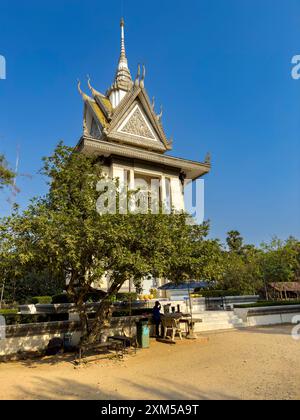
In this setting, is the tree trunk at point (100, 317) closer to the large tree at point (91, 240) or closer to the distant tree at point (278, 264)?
the large tree at point (91, 240)

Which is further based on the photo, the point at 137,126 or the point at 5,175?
the point at 137,126

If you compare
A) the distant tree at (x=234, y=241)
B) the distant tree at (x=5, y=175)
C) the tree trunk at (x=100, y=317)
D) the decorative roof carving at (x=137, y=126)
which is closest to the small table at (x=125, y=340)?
the tree trunk at (x=100, y=317)

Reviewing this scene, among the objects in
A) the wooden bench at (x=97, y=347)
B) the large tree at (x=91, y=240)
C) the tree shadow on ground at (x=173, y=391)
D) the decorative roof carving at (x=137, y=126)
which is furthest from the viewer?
the decorative roof carving at (x=137, y=126)

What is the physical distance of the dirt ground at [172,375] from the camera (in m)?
6.02

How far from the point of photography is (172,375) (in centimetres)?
727

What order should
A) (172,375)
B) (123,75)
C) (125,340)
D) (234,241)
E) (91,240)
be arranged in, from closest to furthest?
(172,375) < (91,240) < (125,340) < (123,75) < (234,241)

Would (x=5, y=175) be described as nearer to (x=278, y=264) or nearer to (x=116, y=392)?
(x=116, y=392)

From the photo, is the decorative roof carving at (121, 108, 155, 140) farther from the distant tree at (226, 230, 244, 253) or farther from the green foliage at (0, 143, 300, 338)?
the distant tree at (226, 230, 244, 253)

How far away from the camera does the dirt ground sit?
602 cm

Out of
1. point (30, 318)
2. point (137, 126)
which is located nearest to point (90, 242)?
point (30, 318)

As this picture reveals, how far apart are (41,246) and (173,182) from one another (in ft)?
65.7

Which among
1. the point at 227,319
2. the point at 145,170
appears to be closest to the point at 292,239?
the point at 145,170

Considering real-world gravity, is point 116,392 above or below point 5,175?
below

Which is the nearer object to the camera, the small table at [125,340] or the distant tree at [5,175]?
the small table at [125,340]
